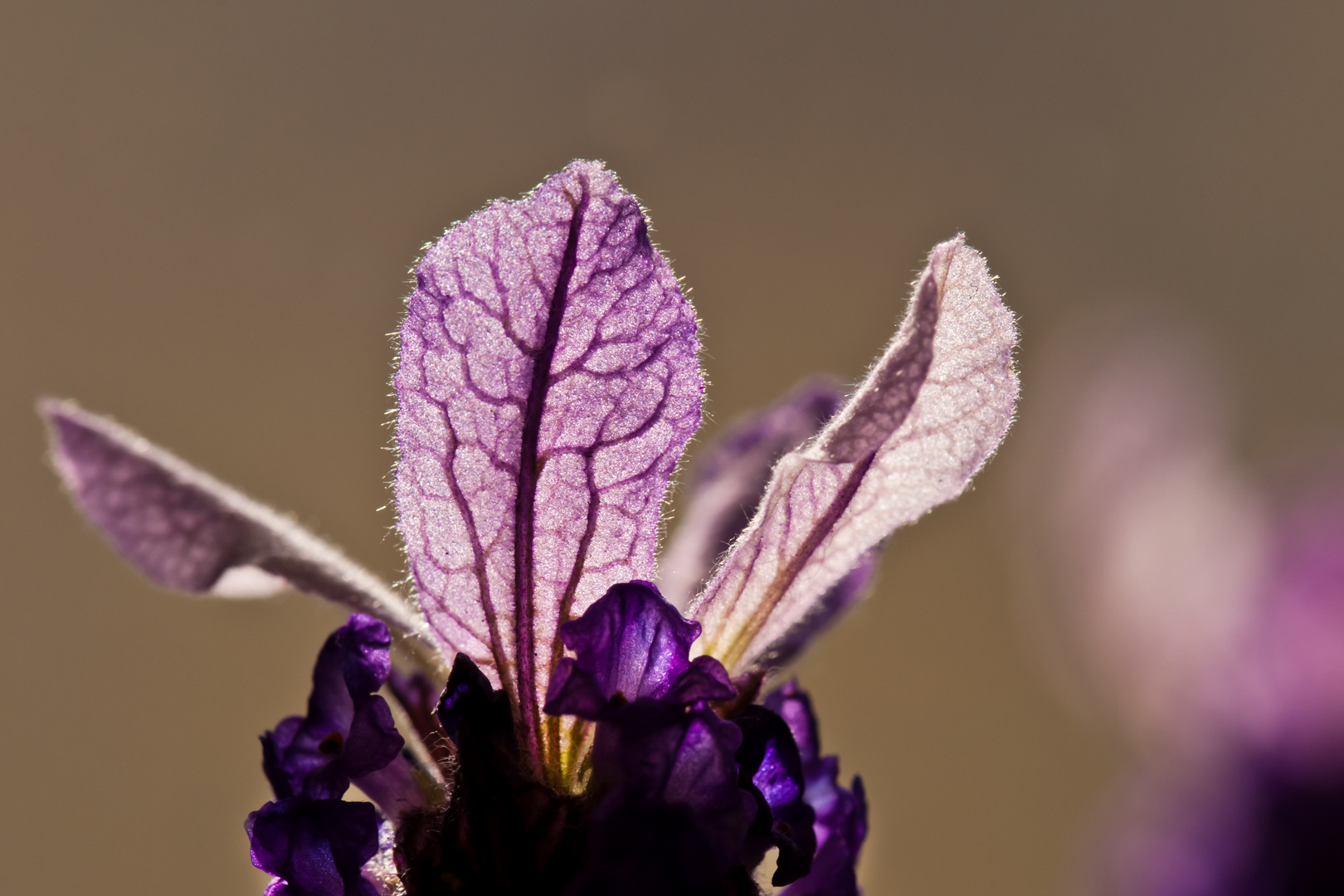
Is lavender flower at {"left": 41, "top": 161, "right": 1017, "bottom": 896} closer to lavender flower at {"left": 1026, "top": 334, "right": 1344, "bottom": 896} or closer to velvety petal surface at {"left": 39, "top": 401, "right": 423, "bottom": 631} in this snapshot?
velvety petal surface at {"left": 39, "top": 401, "right": 423, "bottom": 631}

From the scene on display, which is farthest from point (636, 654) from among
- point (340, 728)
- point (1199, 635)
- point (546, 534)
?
point (1199, 635)

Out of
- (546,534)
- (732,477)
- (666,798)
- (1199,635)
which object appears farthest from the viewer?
(1199,635)

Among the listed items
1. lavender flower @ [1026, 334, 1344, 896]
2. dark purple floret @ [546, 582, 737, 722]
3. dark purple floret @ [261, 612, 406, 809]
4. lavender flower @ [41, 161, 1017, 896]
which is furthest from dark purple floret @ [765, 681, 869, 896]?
lavender flower @ [1026, 334, 1344, 896]

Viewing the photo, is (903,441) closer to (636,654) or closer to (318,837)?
(636,654)

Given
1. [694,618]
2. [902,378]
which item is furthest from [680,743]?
[902,378]

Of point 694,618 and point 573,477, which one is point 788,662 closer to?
point 694,618

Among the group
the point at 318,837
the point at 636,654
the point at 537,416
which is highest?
the point at 537,416

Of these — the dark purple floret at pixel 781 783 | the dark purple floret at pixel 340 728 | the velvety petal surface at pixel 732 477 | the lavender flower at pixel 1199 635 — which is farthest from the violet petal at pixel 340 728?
the lavender flower at pixel 1199 635
